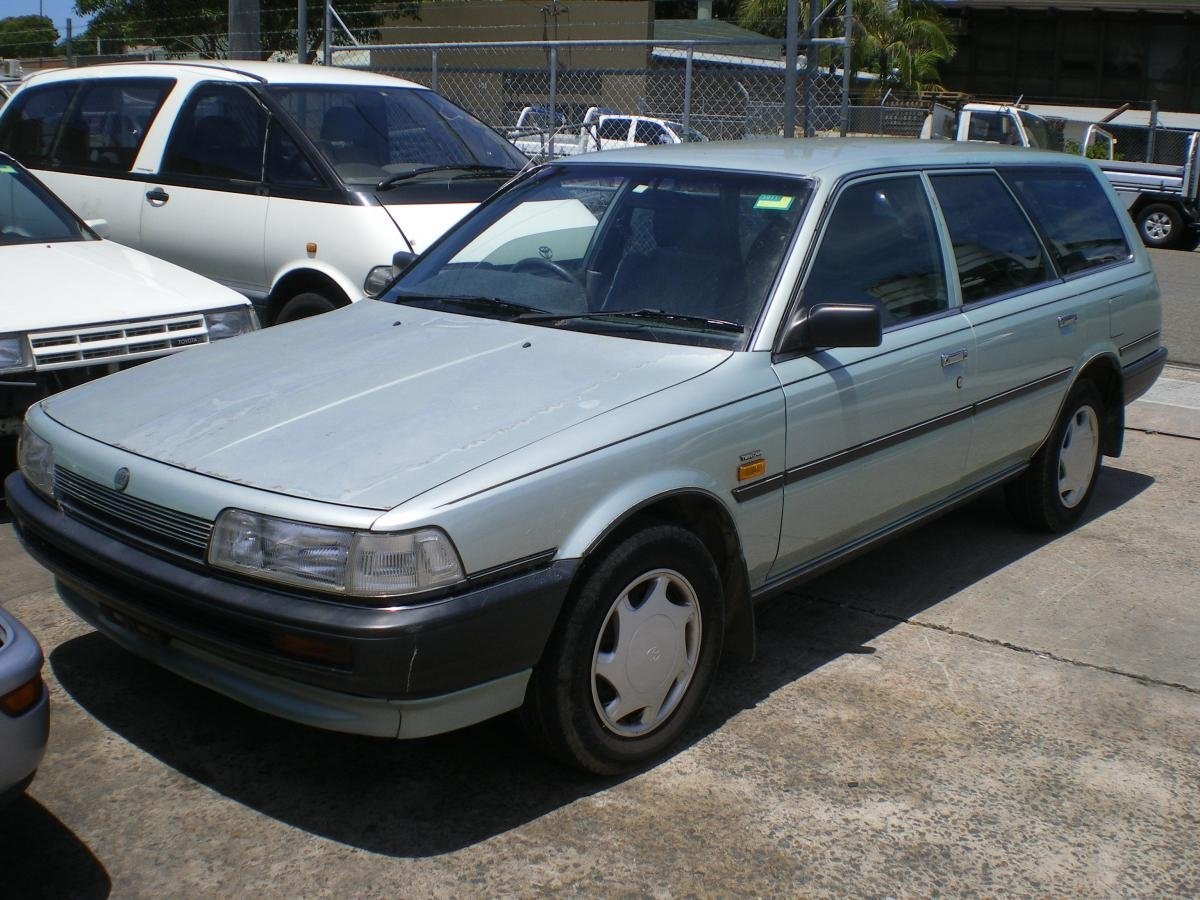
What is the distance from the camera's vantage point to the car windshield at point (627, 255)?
404 cm

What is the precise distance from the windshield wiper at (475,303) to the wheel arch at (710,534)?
35.4 inches

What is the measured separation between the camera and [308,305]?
6.97m

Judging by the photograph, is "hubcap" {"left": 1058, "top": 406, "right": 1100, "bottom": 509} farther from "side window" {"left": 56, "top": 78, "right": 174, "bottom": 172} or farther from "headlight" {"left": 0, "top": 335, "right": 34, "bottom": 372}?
"side window" {"left": 56, "top": 78, "right": 174, "bottom": 172}

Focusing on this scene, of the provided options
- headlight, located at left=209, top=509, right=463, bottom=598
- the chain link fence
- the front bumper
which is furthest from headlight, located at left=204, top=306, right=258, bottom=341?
the chain link fence

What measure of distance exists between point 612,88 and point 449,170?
16088mm

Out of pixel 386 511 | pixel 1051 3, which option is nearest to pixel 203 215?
pixel 386 511

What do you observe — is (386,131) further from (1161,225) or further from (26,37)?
(26,37)

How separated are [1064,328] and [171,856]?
386 cm

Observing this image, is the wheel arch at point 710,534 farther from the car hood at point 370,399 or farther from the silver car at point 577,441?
the car hood at point 370,399

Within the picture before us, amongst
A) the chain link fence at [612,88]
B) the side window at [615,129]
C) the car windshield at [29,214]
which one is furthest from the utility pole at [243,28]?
the side window at [615,129]

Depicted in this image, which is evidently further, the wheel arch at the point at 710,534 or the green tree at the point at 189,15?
the green tree at the point at 189,15

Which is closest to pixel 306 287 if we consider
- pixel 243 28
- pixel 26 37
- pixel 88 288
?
pixel 88 288

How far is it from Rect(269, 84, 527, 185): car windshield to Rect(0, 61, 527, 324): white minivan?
1 cm

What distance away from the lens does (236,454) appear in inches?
130
